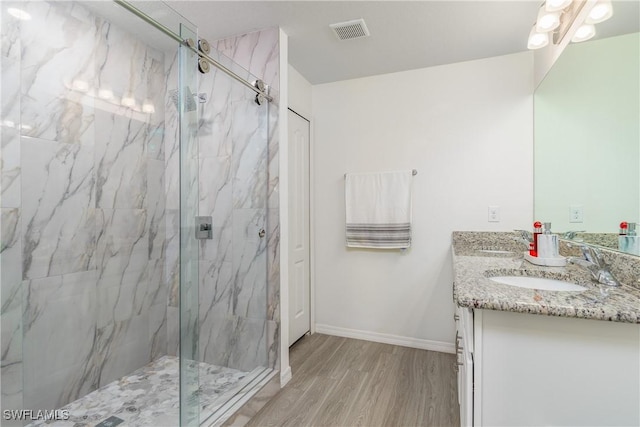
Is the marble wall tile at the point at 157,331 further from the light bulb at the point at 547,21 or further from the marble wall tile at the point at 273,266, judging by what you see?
the light bulb at the point at 547,21

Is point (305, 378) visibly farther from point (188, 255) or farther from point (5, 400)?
point (5, 400)

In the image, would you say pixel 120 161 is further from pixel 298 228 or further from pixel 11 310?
pixel 298 228

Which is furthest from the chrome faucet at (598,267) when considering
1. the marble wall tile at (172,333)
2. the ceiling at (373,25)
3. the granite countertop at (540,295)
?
the marble wall tile at (172,333)

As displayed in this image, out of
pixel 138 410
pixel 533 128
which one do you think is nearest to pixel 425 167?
pixel 533 128

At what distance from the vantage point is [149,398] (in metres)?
1.84

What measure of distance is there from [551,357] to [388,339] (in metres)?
1.83

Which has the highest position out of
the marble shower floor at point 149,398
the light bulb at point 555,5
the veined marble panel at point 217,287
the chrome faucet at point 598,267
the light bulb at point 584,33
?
the light bulb at point 555,5

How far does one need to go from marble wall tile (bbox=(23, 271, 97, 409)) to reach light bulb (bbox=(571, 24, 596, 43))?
2.90 metres

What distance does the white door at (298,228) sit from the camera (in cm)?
258

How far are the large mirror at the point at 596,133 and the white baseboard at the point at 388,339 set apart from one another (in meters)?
1.24

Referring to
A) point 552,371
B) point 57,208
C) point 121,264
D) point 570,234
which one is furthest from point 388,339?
point 57,208

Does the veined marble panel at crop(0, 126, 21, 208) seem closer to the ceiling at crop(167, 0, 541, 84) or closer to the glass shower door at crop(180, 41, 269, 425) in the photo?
the glass shower door at crop(180, 41, 269, 425)

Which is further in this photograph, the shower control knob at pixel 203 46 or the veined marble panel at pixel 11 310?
the shower control knob at pixel 203 46

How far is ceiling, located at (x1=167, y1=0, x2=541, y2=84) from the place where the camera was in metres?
1.80
